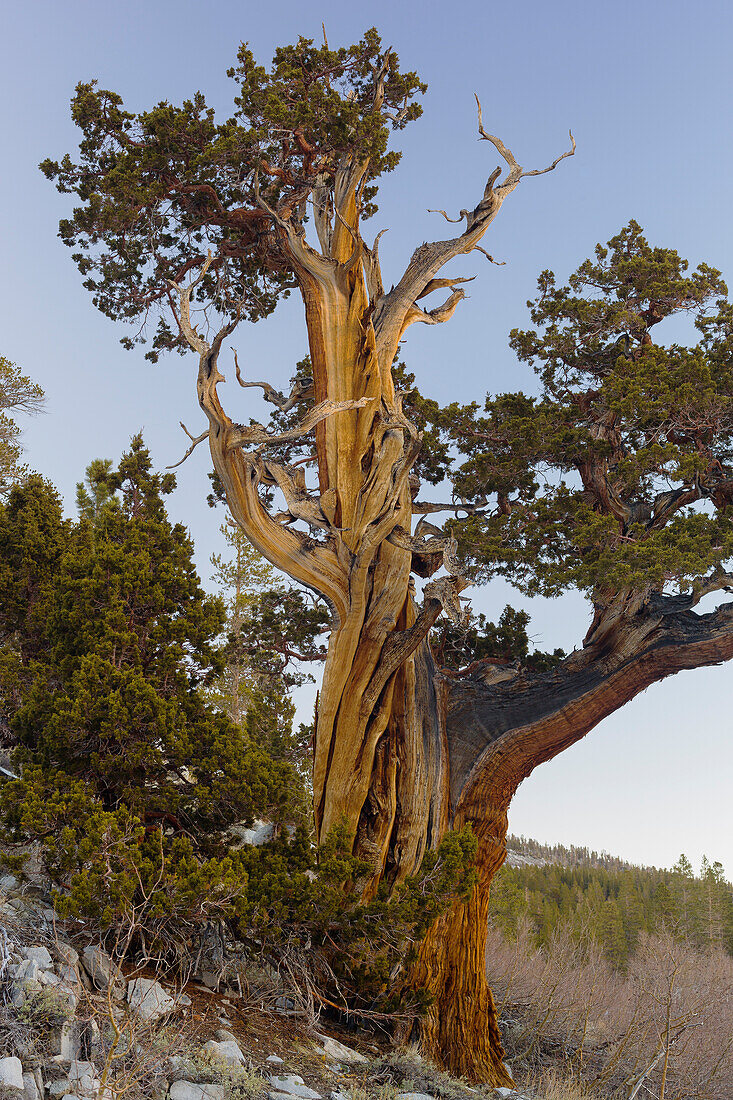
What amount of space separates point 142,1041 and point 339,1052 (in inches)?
82.2

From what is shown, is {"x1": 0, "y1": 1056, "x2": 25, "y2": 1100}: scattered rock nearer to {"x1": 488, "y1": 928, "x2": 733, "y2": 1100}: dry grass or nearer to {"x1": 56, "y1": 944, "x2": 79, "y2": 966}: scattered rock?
{"x1": 56, "y1": 944, "x2": 79, "y2": 966}: scattered rock

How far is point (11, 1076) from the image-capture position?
146 inches

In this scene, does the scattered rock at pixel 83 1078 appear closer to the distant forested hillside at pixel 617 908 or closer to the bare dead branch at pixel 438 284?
the bare dead branch at pixel 438 284

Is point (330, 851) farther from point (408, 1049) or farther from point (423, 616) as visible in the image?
point (423, 616)

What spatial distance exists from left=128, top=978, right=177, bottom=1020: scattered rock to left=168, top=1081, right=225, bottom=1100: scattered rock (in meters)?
0.43

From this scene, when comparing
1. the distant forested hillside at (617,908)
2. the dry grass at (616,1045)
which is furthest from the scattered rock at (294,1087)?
the distant forested hillside at (617,908)

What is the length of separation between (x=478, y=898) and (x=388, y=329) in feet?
20.7

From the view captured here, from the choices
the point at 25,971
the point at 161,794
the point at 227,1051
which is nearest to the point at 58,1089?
the point at 25,971

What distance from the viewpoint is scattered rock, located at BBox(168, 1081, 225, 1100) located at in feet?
13.8

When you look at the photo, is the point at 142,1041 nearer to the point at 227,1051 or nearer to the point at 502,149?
the point at 227,1051

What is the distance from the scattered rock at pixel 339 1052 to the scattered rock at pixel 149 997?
4.61 ft

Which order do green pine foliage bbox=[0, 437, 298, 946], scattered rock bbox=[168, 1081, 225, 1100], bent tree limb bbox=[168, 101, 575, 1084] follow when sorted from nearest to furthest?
scattered rock bbox=[168, 1081, 225, 1100], green pine foliage bbox=[0, 437, 298, 946], bent tree limb bbox=[168, 101, 575, 1084]

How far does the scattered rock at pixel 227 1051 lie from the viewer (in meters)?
4.68

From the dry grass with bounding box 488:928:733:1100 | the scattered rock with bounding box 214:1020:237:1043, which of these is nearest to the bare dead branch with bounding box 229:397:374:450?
the scattered rock with bounding box 214:1020:237:1043
